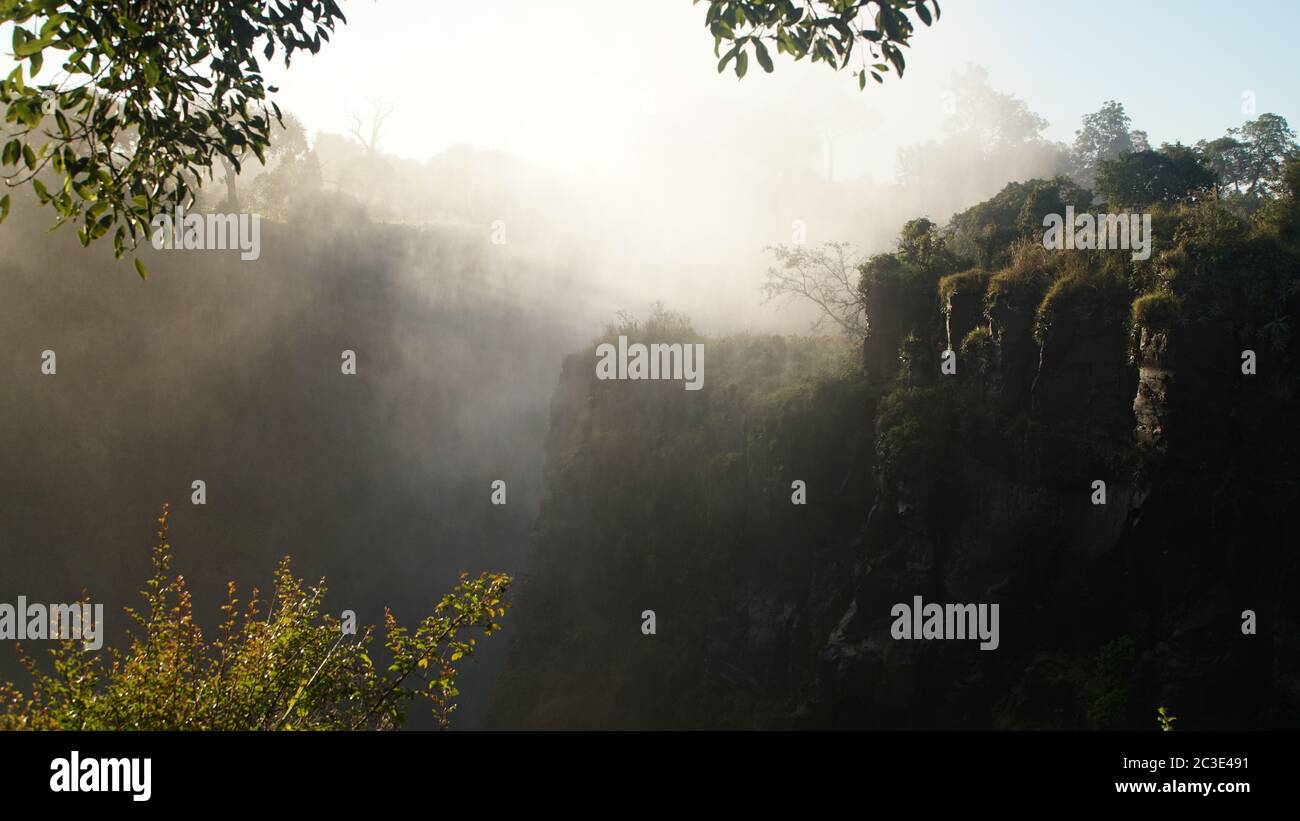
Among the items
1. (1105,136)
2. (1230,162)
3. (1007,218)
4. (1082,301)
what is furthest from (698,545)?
(1105,136)

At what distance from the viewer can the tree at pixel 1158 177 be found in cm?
2097

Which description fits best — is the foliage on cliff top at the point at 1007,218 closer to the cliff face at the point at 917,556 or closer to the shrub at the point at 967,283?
the shrub at the point at 967,283

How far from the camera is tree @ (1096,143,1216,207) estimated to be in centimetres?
2097

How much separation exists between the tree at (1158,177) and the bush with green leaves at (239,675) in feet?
68.8

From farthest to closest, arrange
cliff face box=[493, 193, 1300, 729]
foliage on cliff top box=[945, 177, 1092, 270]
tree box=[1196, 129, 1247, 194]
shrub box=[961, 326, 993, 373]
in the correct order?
tree box=[1196, 129, 1247, 194] < foliage on cliff top box=[945, 177, 1092, 270] < shrub box=[961, 326, 993, 373] < cliff face box=[493, 193, 1300, 729]

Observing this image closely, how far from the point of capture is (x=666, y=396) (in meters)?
28.4

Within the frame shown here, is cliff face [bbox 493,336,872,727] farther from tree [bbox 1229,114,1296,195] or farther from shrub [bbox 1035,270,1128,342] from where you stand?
tree [bbox 1229,114,1296,195]

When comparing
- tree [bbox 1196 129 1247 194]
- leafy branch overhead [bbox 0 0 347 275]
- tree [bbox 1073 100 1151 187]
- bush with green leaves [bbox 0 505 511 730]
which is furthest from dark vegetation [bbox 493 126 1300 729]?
tree [bbox 1073 100 1151 187]

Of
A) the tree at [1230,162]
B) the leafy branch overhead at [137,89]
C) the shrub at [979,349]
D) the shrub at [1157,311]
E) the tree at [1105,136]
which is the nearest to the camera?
the leafy branch overhead at [137,89]

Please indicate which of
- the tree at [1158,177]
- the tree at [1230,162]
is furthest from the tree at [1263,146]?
the tree at [1158,177]

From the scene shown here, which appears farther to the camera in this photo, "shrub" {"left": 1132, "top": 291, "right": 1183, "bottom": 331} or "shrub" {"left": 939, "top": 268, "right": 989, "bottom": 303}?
"shrub" {"left": 939, "top": 268, "right": 989, "bottom": 303}

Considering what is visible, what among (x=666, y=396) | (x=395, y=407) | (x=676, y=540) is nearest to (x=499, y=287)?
(x=395, y=407)

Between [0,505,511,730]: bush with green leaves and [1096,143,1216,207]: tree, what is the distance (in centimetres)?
2097
